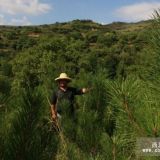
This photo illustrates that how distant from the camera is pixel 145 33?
2186 mm

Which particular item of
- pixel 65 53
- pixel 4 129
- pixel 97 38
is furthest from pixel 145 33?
pixel 97 38

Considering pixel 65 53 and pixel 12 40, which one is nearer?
pixel 65 53

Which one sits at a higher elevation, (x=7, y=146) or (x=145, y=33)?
(x=145, y=33)

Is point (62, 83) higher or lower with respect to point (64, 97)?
higher

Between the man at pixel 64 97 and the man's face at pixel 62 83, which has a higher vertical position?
the man's face at pixel 62 83

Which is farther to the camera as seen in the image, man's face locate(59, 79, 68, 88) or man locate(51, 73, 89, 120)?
man's face locate(59, 79, 68, 88)

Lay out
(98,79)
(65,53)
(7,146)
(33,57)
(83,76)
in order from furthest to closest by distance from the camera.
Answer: (65,53) → (33,57) → (83,76) → (98,79) → (7,146)

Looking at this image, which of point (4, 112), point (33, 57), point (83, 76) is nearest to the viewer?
point (4, 112)

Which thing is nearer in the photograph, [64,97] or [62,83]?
[64,97]

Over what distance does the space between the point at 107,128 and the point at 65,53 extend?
35496mm

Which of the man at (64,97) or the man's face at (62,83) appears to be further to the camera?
the man's face at (62,83)

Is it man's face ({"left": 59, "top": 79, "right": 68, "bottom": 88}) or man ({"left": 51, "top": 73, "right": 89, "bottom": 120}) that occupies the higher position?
man's face ({"left": 59, "top": 79, "right": 68, "bottom": 88})

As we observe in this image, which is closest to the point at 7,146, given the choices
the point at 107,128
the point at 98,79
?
the point at 107,128

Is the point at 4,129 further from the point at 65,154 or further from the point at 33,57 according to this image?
the point at 33,57
